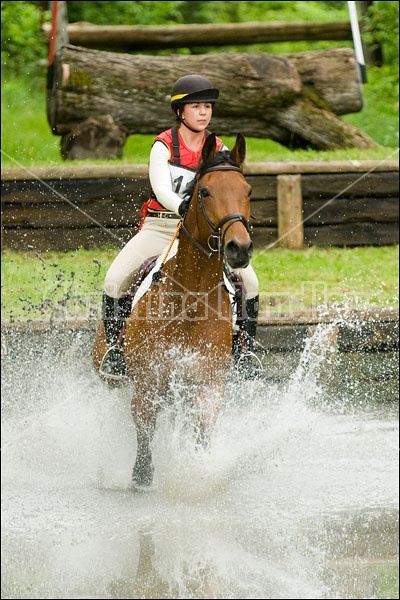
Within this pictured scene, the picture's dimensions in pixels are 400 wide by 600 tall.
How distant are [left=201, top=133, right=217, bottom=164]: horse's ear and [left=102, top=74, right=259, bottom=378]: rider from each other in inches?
14.1

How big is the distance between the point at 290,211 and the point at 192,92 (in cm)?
612

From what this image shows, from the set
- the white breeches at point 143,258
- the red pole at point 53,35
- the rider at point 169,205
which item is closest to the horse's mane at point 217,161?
the rider at point 169,205

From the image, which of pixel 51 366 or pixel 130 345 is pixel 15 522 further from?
pixel 51 366

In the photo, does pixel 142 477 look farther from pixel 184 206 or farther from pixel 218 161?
pixel 218 161

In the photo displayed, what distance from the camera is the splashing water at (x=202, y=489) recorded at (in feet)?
19.3

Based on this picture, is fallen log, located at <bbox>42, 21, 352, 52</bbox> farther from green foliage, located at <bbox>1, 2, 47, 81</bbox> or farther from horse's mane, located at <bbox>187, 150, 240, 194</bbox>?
horse's mane, located at <bbox>187, 150, 240, 194</bbox>

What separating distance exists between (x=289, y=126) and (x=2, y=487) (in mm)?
9273

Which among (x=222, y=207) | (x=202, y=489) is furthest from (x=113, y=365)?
(x=222, y=207)

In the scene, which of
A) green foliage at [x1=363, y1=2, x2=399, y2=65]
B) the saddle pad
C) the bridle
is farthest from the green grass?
green foliage at [x1=363, y1=2, x2=399, y2=65]

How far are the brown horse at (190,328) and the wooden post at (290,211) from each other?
6277mm

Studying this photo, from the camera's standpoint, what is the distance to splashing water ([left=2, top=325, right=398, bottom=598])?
19.3 ft

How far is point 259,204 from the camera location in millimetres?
13633

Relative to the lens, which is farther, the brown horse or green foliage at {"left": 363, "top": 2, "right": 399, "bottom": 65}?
green foliage at {"left": 363, "top": 2, "right": 399, "bottom": 65}

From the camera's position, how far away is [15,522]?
6.80 meters
